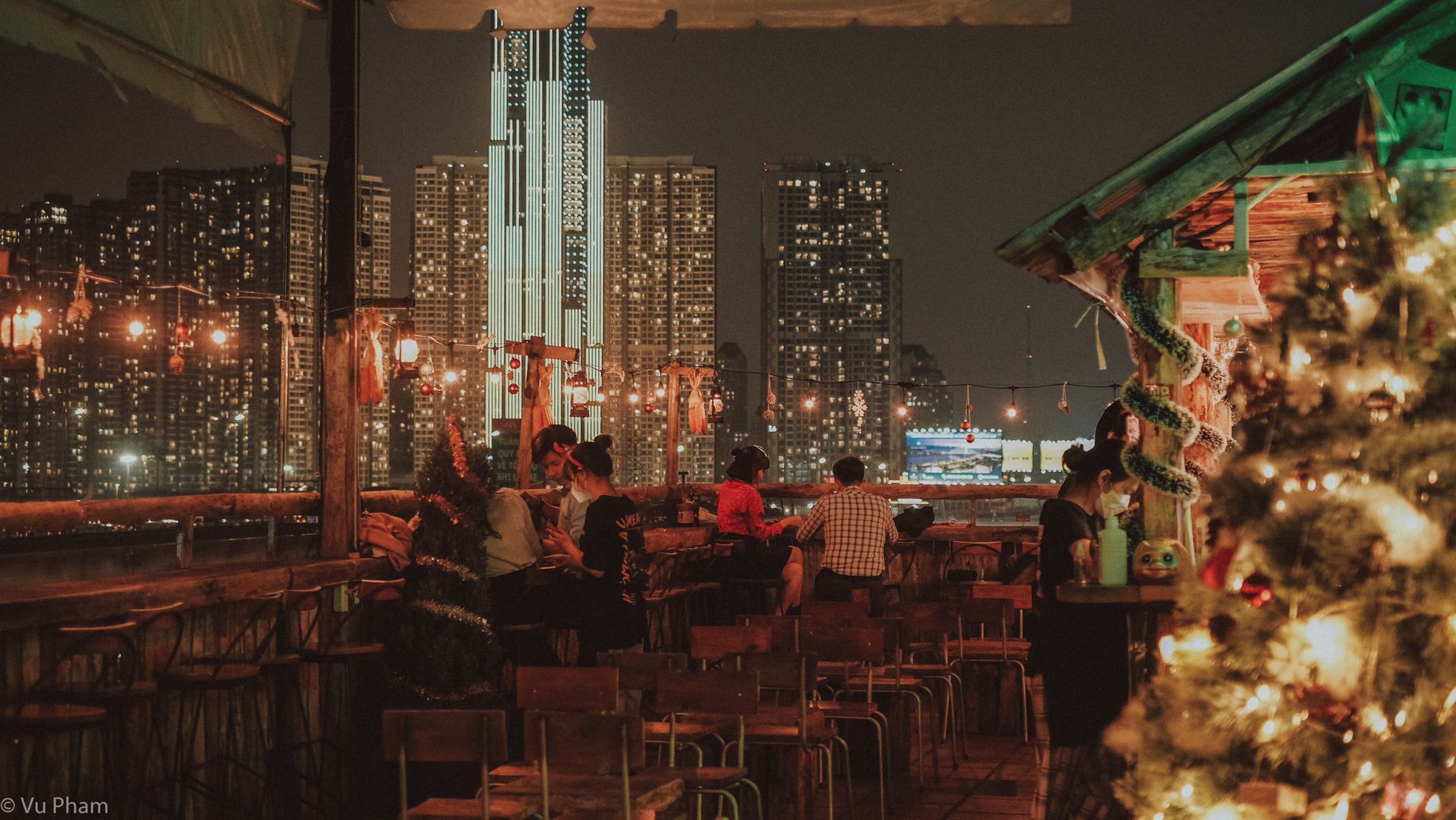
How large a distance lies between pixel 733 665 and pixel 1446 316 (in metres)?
3.92

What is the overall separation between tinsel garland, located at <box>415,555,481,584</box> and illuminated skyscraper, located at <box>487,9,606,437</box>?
51.4m

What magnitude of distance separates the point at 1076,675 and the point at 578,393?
1135 centimetres

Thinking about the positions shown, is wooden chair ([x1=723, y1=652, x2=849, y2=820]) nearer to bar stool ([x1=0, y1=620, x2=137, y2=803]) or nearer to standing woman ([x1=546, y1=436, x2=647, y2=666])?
standing woman ([x1=546, y1=436, x2=647, y2=666])

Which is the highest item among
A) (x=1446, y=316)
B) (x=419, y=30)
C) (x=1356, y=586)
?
(x=419, y=30)

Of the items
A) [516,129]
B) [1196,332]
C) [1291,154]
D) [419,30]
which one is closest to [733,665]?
[419,30]

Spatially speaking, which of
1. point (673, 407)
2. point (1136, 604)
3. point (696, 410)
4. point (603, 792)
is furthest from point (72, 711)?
point (696, 410)

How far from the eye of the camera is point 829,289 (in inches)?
3095

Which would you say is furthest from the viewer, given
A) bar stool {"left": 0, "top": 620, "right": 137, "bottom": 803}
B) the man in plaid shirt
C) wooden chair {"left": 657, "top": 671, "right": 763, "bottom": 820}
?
the man in plaid shirt

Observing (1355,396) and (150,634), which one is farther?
(150,634)

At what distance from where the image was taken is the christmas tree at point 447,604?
7.11 metres

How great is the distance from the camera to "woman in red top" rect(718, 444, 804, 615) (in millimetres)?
10602

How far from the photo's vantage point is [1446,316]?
9.37 feet

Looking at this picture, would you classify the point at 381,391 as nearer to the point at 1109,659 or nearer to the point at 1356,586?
the point at 1109,659

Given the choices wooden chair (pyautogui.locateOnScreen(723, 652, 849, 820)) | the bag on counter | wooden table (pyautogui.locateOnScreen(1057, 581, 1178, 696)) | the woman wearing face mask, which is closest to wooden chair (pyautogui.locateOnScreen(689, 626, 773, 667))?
wooden chair (pyautogui.locateOnScreen(723, 652, 849, 820))
